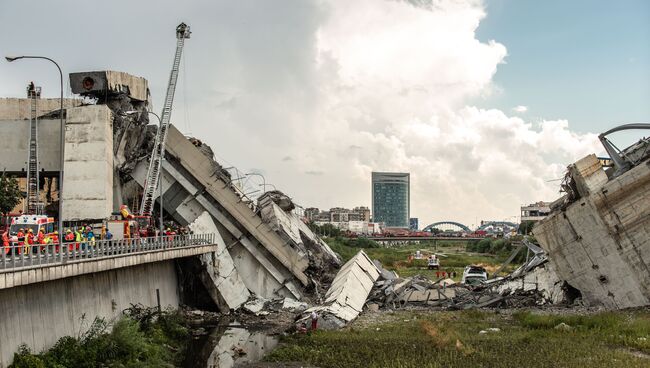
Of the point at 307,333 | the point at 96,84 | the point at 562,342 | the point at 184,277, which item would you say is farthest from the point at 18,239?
the point at 96,84

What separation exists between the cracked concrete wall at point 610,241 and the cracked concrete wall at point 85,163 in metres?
28.1

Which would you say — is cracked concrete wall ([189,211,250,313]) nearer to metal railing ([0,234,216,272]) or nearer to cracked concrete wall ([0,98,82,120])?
metal railing ([0,234,216,272])

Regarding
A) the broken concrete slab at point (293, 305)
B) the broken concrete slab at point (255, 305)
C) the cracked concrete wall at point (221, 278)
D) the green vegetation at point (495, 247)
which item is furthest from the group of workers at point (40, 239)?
the green vegetation at point (495, 247)

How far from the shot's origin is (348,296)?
125 feet

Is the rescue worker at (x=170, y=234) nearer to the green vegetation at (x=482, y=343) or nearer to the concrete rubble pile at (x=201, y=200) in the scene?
the concrete rubble pile at (x=201, y=200)

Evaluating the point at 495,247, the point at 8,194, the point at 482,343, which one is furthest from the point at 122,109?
the point at 495,247

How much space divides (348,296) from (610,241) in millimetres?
15094

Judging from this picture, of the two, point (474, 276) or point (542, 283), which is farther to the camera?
point (474, 276)

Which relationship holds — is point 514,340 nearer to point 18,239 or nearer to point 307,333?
point 307,333

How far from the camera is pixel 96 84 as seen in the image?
48500 mm

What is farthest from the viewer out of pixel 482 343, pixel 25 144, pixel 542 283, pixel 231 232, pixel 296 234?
pixel 296 234

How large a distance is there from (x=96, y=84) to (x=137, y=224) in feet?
53.7

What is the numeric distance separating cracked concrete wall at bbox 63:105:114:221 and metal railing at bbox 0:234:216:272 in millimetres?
6982

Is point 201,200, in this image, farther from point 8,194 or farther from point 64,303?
point 64,303
